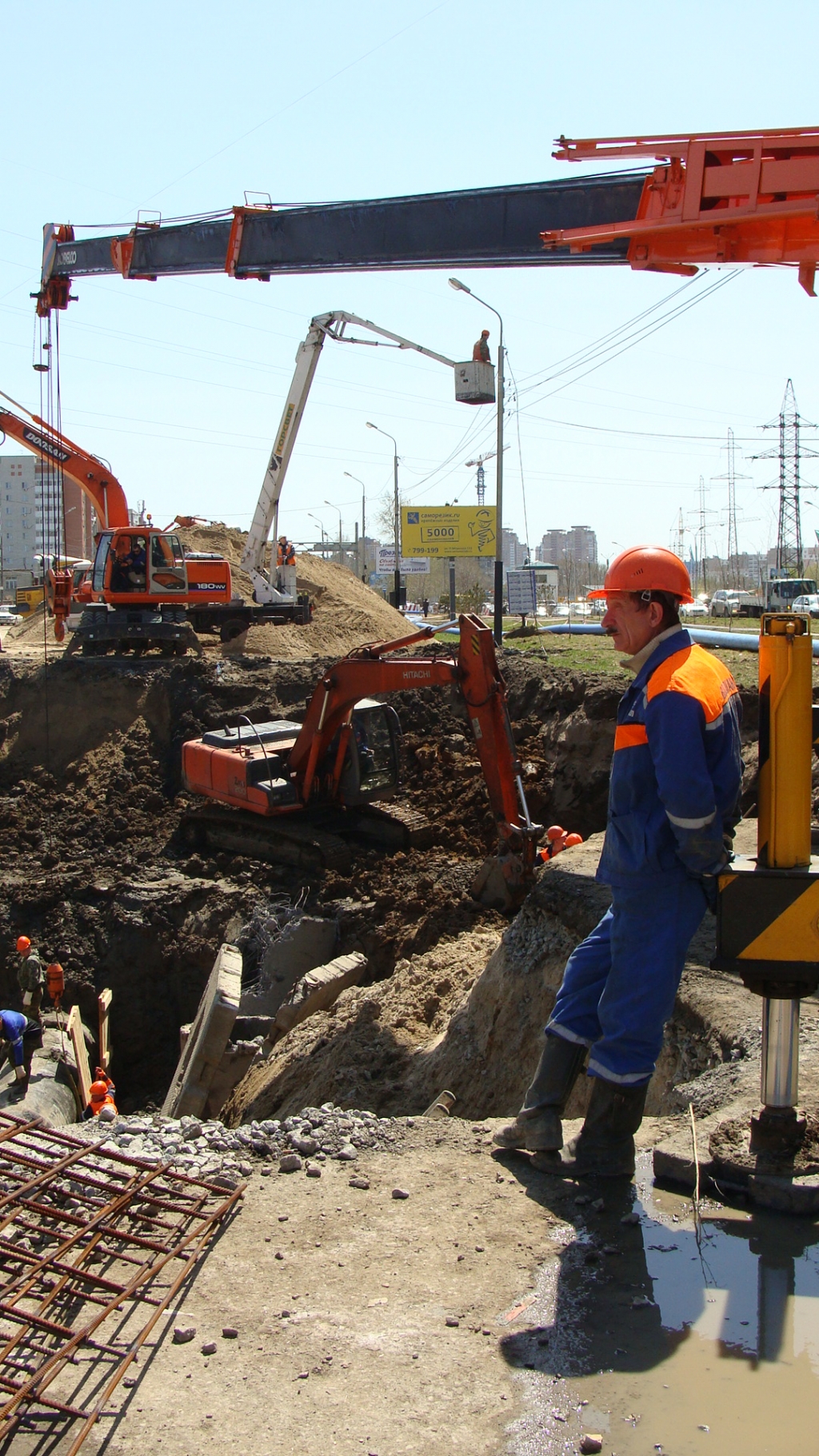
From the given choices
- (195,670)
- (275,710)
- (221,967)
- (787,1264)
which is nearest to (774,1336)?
(787,1264)

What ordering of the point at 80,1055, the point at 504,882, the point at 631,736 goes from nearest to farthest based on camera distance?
1. the point at 631,736
2. the point at 80,1055
3. the point at 504,882

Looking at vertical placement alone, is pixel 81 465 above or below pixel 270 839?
above

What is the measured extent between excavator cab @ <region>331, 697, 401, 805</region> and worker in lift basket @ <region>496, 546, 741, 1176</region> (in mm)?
9439

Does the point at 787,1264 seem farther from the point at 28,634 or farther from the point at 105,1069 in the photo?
the point at 28,634

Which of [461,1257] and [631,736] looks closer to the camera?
[461,1257]

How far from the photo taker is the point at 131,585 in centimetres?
1997

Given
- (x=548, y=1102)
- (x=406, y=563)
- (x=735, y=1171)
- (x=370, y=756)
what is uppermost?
(x=406, y=563)

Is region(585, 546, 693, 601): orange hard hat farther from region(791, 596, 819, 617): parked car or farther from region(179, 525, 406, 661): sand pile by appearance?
region(791, 596, 819, 617): parked car

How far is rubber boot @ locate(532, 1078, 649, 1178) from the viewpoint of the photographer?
3871mm

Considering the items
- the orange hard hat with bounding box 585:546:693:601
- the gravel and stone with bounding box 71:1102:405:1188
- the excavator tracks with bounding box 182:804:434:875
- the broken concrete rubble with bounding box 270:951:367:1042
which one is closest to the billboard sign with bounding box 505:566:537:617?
the excavator tracks with bounding box 182:804:434:875

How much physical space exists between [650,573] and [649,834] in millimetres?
912

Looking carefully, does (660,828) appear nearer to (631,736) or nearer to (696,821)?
(696,821)

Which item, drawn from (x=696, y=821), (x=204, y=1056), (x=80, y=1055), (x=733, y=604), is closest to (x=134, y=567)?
(x=80, y=1055)

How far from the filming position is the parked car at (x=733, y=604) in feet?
127
